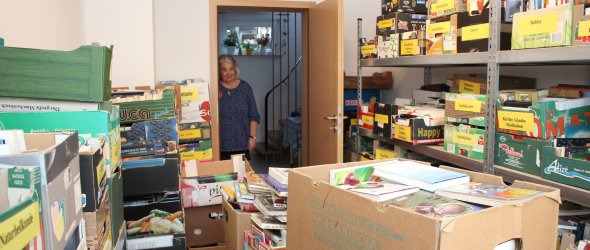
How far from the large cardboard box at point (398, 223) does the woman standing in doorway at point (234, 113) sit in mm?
2906

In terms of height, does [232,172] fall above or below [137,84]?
below

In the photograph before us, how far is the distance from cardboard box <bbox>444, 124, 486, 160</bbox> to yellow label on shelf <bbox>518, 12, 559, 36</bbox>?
50 cm

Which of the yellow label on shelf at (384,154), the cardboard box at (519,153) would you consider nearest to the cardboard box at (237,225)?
the cardboard box at (519,153)

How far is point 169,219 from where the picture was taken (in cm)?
206

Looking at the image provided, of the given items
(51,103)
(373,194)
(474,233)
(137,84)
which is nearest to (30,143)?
(51,103)

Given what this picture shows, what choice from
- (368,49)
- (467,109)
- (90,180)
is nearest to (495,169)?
(467,109)

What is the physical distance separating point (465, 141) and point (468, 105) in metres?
0.18

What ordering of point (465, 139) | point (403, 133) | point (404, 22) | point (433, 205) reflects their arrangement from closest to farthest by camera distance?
1. point (433, 205)
2. point (465, 139)
3. point (403, 133)
4. point (404, 22)

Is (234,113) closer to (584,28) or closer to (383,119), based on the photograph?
(383,119)

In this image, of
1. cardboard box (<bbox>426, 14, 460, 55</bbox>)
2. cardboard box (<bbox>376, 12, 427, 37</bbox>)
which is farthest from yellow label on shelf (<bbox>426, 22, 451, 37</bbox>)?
cardboard box (<bbox>376, 12, 427, 37</bbox>)

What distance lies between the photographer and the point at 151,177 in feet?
6.97

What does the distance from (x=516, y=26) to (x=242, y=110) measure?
262cm

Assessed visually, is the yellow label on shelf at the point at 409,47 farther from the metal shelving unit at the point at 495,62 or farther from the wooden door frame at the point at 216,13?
the wooden door frame at the point at 216,13

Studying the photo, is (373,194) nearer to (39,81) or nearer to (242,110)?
(39,81)
